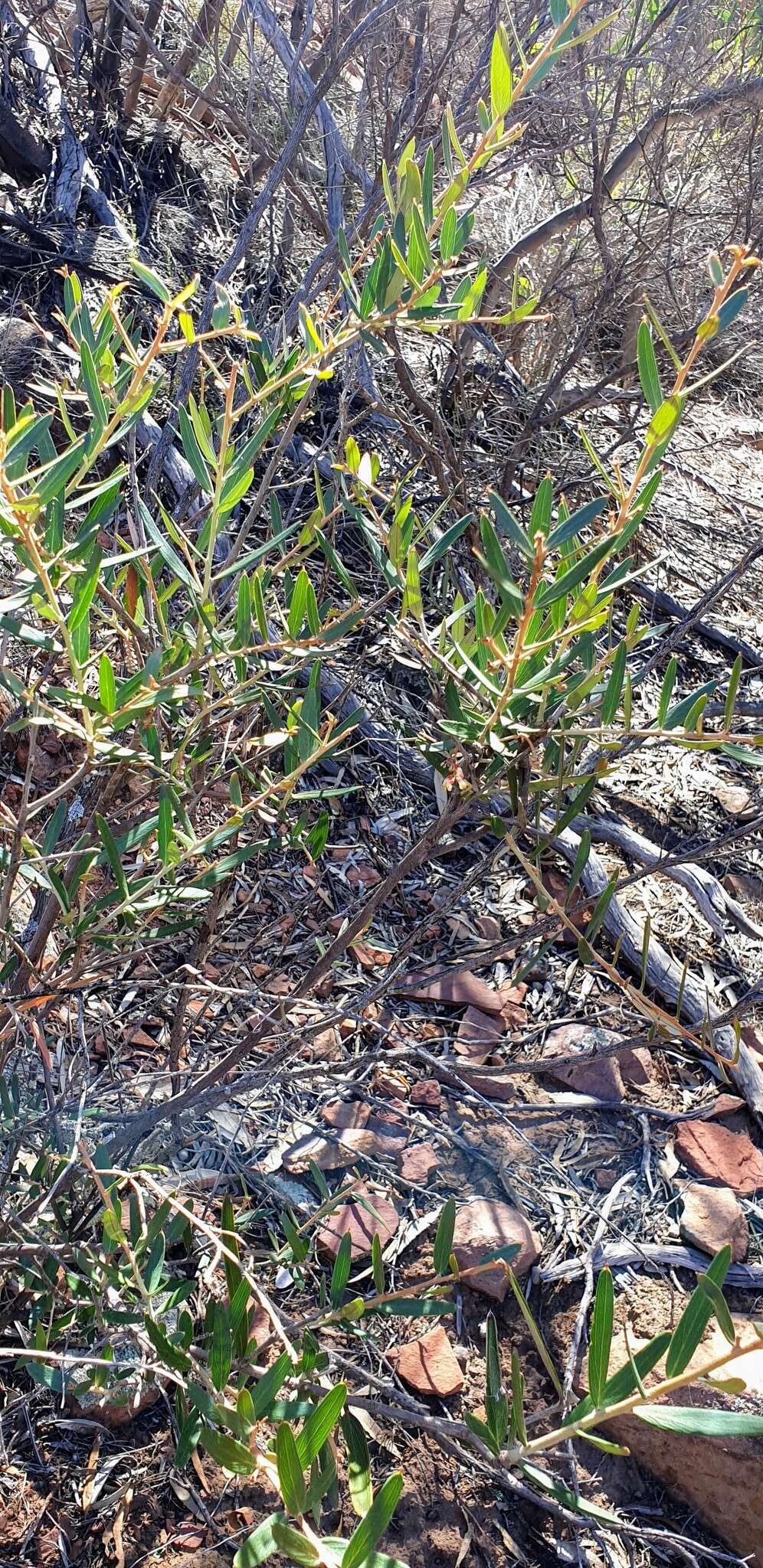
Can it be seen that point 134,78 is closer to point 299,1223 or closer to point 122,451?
point 122,451

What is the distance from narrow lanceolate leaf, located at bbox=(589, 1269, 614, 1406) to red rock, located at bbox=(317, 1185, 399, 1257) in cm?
96

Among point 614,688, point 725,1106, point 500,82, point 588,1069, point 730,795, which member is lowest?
point 588,1069

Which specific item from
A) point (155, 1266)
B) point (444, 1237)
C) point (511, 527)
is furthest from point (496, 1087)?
point (511, 527)

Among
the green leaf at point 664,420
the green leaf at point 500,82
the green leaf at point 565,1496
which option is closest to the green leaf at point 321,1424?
the green leaf at point 565,1496

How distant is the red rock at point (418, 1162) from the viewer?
2.16 meters

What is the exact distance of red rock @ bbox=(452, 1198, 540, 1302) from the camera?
2.03m

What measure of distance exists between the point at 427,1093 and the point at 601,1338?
134 centimetres

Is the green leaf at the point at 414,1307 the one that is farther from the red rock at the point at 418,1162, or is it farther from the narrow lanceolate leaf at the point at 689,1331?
the red rock at the point at 418,1162

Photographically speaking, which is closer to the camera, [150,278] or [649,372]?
[649,372]

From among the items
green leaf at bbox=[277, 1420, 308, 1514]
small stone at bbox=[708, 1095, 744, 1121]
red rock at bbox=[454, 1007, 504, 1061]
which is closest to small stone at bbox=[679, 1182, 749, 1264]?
small stone at bbox=[708, 1095, 744, 1121]

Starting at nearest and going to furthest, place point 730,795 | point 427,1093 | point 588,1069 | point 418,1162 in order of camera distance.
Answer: point 418,1162 → point 427,1093 → point 588,1069 → point 730,795

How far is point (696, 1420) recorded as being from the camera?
2.83 ft

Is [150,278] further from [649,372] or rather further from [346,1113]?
[346,1113]

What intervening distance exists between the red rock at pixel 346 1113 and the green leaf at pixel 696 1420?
135 centimetres
